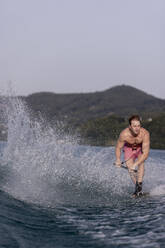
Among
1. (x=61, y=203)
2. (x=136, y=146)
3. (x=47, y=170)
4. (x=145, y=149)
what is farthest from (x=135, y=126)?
(x=47, y=170)

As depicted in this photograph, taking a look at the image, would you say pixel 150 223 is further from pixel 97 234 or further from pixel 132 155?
pixel 132 155

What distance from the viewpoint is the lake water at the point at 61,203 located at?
18.2ft

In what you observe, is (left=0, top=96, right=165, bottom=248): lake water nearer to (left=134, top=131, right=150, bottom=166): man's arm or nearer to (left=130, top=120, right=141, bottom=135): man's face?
(left=134, top=131, right=150, bottom=166): man's arm

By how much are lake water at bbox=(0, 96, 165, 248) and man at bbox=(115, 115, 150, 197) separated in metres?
0.72

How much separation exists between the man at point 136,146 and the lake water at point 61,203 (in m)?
0.72

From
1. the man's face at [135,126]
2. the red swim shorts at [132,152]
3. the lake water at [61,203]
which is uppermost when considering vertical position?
the man's face at [135,126]

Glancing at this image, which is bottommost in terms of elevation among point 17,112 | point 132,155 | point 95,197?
point 95,197

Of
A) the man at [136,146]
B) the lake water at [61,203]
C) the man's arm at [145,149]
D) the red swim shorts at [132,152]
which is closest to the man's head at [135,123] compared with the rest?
the man at [136,146]

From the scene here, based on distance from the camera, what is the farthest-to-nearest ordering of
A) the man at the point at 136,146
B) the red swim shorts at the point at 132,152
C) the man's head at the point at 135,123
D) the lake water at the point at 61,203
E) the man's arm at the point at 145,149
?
the red swim shorts at the point at 132,152 < the man's arm at the point at 145,149 < the man at the point at 136,146 < the man's head at the point at 135,123 < the lake water at the point at 61,203

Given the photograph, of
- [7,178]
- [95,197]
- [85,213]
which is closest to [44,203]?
[85,213]

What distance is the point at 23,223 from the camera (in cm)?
649

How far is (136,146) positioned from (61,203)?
3361 mm

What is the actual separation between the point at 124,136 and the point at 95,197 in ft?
6.90

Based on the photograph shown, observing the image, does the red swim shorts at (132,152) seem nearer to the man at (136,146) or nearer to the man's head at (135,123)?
the man at (136,146)
